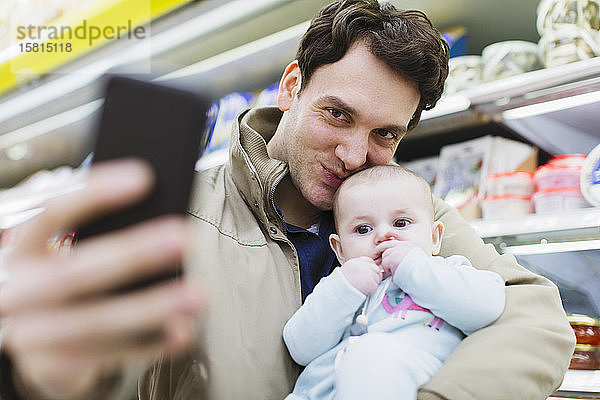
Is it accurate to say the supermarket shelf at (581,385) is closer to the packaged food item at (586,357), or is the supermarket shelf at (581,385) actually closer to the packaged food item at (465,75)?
the packaged food item at (586,357)

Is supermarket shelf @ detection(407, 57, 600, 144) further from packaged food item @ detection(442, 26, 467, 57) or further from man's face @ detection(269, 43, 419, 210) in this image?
man's face @ detection(269, 43, 419, 210)

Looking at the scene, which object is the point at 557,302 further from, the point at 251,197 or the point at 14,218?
the point at 14,218

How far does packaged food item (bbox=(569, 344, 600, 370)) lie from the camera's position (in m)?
1.69

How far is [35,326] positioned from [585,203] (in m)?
1.82

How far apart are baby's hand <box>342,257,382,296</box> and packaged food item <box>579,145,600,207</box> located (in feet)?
3.41

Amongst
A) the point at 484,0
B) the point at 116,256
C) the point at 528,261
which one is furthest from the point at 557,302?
the point at 484,0

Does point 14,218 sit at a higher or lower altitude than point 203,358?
lower

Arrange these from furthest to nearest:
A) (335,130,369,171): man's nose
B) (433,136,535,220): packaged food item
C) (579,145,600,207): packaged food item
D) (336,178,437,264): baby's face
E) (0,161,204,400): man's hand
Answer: (433,136,535,220): packaged food item, (579,145,600,207): packaged food item, (335,130,369,171): man's nose, (336,178,437,264): baby's face, (0,161,204,400): man's hand

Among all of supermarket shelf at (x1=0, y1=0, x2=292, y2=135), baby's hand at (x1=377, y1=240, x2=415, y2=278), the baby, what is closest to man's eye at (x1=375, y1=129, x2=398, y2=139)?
the baby

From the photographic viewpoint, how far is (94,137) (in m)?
0.40

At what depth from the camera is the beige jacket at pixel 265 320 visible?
0.90 meters

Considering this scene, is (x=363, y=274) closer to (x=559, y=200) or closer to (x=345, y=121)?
(x=345, y=121)

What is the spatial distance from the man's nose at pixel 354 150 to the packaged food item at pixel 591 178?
34.9 inches

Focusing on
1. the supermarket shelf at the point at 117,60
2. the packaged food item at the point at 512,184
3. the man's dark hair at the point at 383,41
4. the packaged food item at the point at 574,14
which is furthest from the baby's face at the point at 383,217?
the supermarket shelf at the point at 117,60
